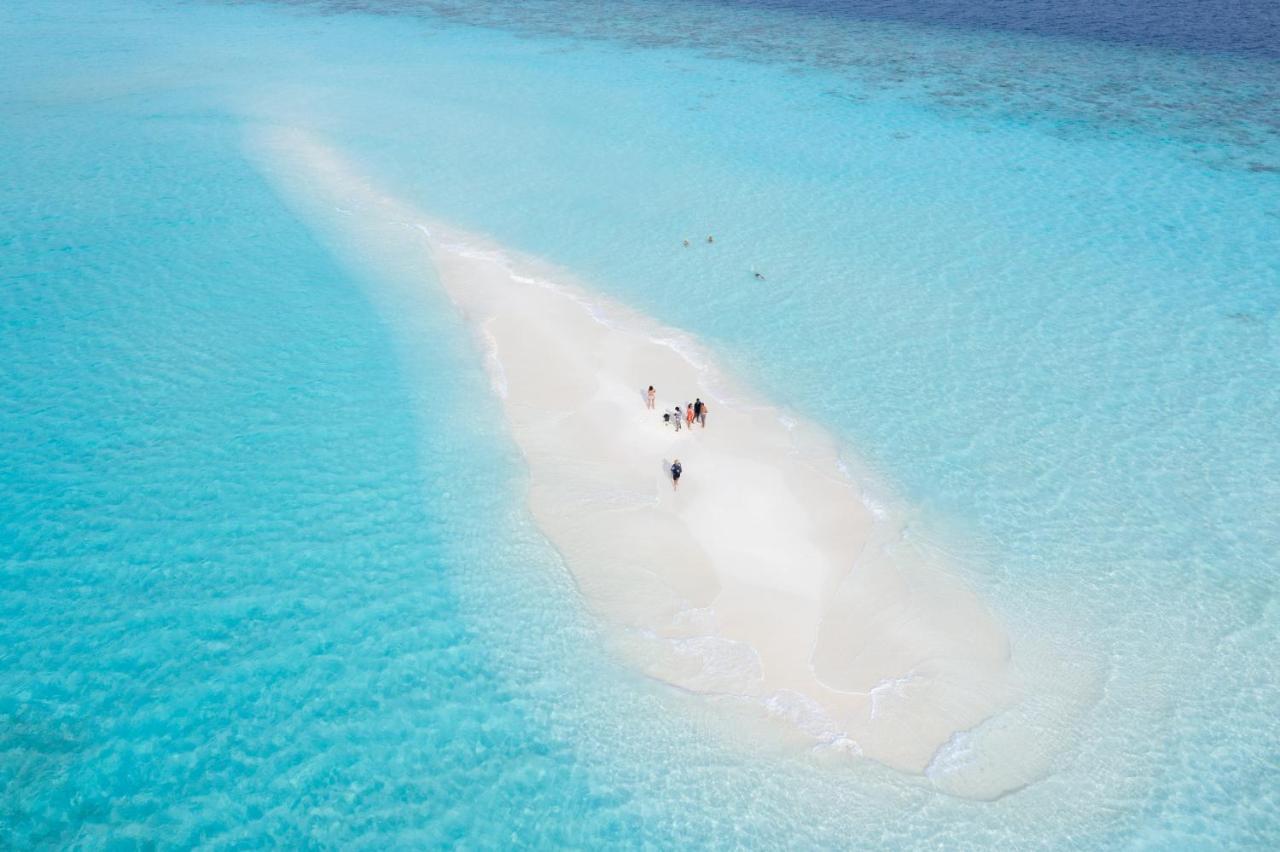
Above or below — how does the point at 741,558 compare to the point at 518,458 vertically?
below

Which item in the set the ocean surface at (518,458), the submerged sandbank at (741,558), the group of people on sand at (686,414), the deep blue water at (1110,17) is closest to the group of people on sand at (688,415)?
the group of people on sand at (686,414)

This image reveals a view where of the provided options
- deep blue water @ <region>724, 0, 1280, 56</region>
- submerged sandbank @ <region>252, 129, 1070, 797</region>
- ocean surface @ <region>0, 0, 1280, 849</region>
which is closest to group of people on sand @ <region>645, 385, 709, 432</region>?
submerged sandbank @ <region>252, 129, 1070, 797</region>

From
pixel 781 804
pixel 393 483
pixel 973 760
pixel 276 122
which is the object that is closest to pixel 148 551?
pixel 393 483

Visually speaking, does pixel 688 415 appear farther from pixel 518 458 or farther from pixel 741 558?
pixel 741 558

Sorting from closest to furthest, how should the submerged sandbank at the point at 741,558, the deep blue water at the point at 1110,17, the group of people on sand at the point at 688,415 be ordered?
the submerged sandbank at the point at 741,558 < the group of people on sand at the point at 688,415 < the deep blue water at the point at 1110,17

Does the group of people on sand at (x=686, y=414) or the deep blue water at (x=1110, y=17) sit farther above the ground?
the deep blue water at (x=1110, y=17)

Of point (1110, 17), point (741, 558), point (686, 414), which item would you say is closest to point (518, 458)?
point (686, 414)

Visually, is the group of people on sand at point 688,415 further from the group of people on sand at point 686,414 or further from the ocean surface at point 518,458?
the ocean surface at point 518,458
